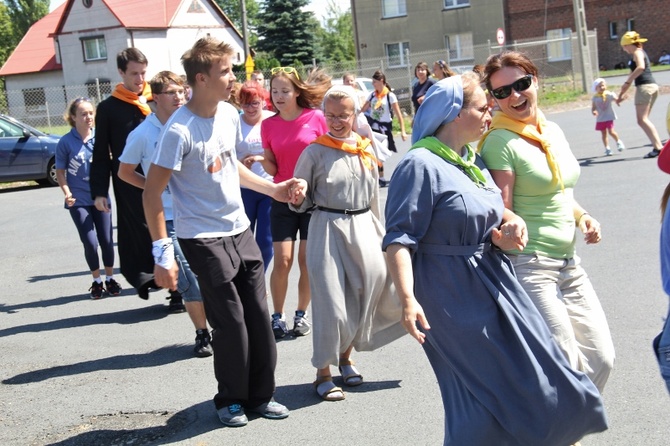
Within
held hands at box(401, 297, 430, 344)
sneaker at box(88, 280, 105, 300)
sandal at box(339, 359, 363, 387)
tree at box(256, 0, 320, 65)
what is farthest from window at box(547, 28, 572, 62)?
held hands at box(401, 297, 430, 344)

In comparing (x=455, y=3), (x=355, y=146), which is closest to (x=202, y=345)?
(x=355, y=146)

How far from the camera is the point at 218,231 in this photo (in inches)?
197

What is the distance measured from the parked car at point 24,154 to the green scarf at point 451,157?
16.5 metres

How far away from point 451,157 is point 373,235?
1.86 m

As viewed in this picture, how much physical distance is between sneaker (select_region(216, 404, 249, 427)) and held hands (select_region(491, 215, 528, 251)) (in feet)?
6.79

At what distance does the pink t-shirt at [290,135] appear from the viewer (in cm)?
654

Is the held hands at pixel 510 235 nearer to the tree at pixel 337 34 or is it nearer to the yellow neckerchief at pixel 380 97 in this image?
the yellow neckerchief at pixel 380 97

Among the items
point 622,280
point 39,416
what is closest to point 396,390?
point 39,416

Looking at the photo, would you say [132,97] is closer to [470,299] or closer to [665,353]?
[470,299]

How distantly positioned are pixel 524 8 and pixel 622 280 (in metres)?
46.1

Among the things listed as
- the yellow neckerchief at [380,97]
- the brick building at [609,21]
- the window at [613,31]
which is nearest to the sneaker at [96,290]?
the yellow neckerchief at [380,97]

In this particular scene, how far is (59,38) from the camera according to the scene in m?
56.8

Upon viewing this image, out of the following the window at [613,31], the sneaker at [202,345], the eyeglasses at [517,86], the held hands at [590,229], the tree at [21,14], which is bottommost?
the sneaker at [202,345]

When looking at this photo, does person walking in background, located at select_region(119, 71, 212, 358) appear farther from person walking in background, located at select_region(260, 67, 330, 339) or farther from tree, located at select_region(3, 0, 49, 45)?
tree, located at select_region(3, 0, 49, 45)
